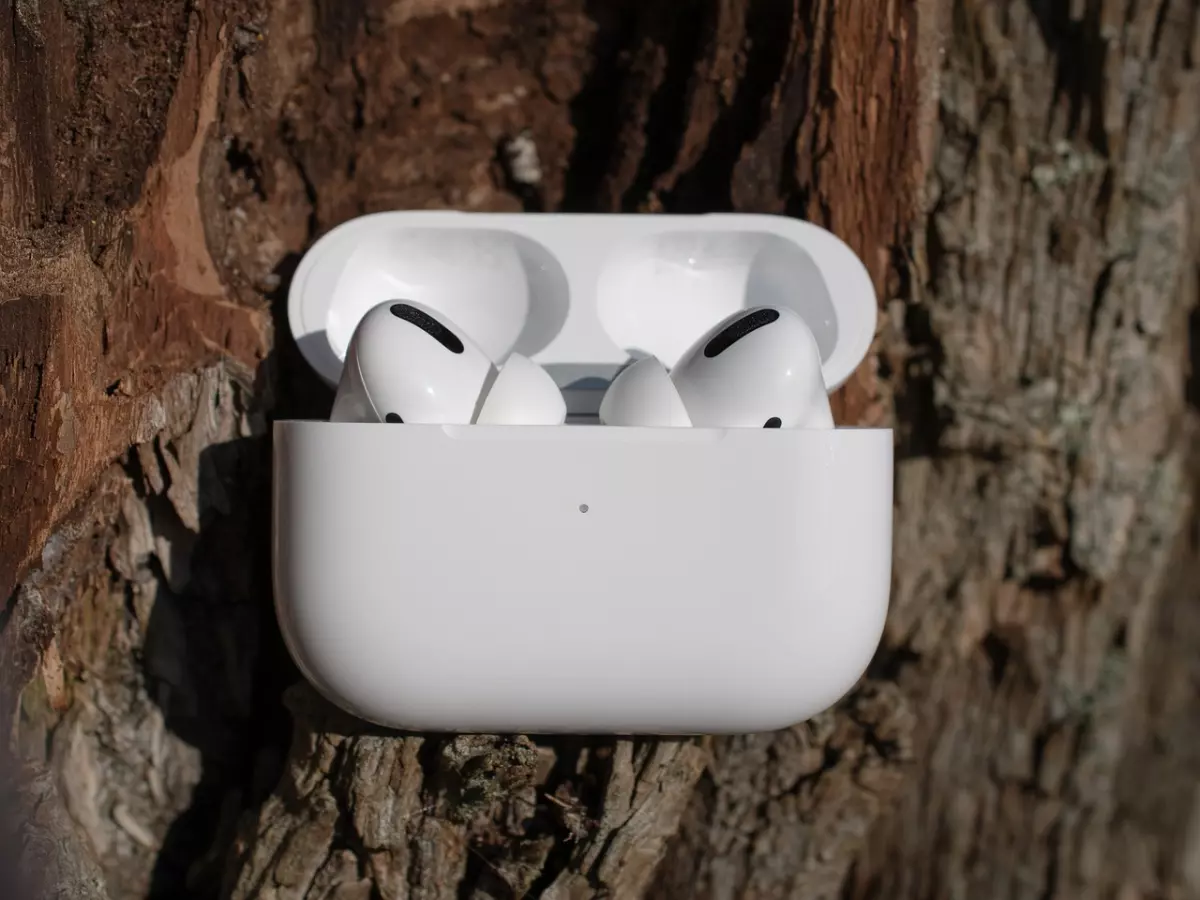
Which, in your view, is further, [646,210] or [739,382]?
[646,210]

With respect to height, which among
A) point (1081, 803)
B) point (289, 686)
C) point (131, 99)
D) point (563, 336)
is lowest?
point (1081, 803)

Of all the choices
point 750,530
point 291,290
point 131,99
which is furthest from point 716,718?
point 131,99

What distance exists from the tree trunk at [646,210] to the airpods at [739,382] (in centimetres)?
15

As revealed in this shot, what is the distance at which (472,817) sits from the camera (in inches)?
24.4

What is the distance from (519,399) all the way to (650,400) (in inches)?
2.8

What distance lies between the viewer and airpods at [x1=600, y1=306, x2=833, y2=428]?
0.52m

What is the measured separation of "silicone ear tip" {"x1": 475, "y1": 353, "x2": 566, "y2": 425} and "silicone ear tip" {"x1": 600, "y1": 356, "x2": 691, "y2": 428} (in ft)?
0.13

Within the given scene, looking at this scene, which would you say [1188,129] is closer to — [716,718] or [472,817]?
[716,718]

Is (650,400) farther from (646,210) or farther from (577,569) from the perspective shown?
(646,210)

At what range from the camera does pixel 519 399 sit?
0.53 metres

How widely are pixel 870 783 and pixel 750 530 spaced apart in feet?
0.89

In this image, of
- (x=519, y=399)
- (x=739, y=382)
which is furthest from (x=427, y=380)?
(x=739, y=382)

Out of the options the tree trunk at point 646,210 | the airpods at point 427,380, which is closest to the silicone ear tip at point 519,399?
the airpods at point 427,380

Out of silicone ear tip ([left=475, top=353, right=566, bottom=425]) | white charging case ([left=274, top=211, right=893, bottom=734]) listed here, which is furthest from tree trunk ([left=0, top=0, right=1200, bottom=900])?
silicone ear tip ([left=475, top=353, right=566, bottom=425])
